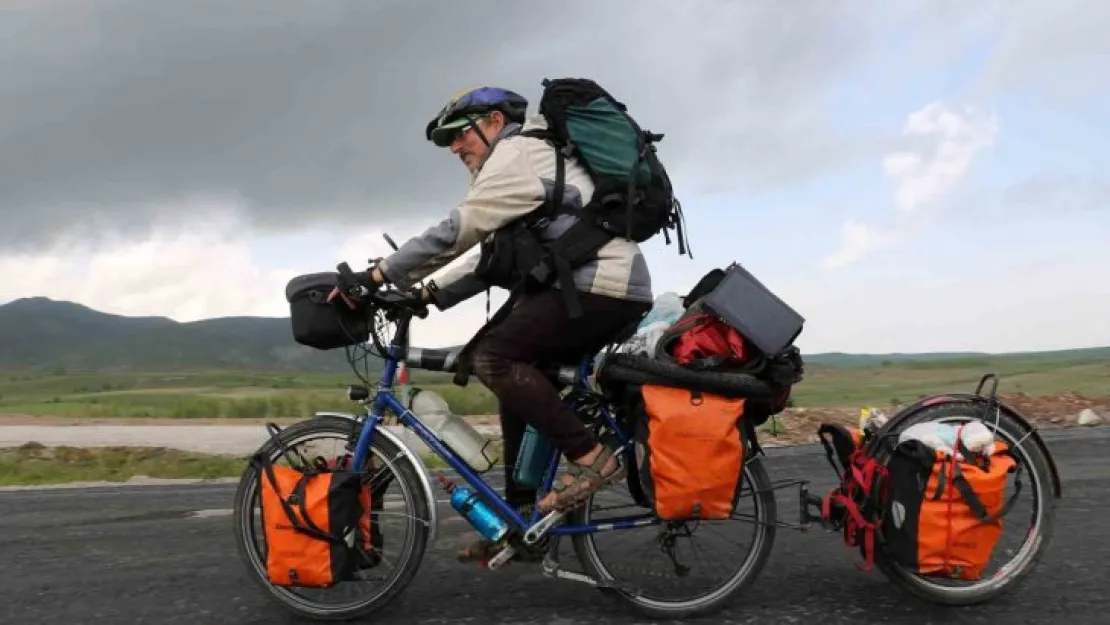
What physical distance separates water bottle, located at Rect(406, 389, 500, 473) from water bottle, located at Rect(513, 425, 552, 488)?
0.51 ft

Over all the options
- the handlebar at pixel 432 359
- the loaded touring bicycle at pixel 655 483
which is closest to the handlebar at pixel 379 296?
the loaded touring bicycle at pixel 655 483

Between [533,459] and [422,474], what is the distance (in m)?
0.54

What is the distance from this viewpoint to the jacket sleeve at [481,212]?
3539 mm

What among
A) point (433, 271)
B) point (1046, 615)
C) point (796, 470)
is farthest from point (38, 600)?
point (796, 470)

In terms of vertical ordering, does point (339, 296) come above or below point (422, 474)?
above

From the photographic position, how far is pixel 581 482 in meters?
3.76

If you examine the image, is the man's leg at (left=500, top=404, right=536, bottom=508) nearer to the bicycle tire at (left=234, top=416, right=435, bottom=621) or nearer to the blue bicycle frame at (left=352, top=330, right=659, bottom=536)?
the blue bicycle frame at (left=352, top=330, right=659, bottom=536)

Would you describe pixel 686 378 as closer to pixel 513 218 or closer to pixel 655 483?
pixel 655 483

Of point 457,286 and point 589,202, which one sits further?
point 457,286

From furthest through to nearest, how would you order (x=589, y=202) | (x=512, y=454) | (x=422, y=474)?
(x=512, y=454), (x=422, y=474), (x=589, y=202)

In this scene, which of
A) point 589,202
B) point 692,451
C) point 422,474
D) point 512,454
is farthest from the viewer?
point 512,454

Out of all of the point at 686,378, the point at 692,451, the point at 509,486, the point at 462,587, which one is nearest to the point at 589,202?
the point at 686,378

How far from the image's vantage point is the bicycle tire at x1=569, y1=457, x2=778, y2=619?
374cm

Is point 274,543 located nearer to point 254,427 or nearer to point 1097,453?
point 1097,453
